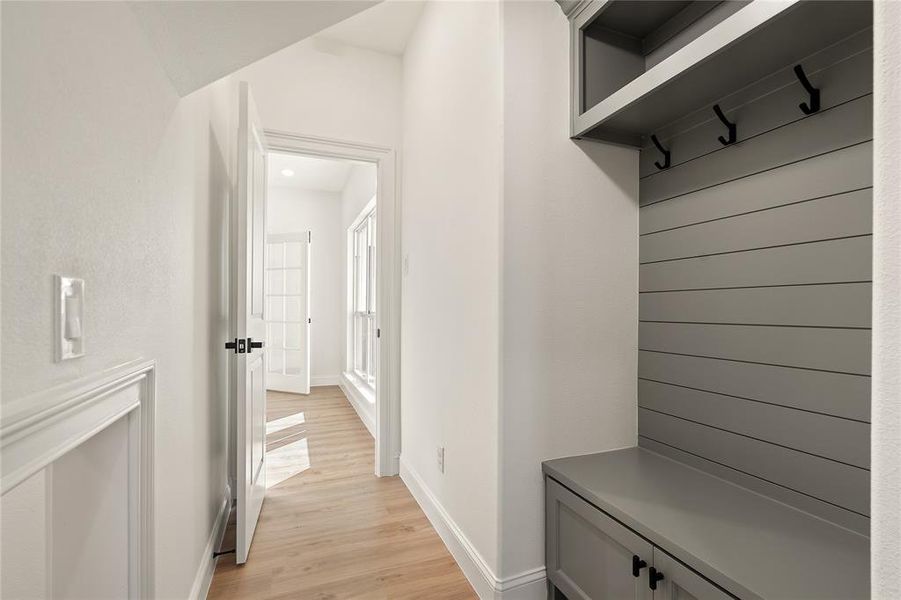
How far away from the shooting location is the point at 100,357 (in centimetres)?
82

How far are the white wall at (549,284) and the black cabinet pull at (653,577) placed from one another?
475mm

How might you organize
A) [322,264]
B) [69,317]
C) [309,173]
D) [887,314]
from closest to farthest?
[887,314] → [69,317] → [309,173] → [322,264]

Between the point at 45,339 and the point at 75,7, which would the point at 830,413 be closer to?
the point at 45,339

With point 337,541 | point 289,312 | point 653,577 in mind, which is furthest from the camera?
point 289,312

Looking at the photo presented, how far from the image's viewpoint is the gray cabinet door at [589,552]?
126 cm

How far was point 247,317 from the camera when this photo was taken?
6.35ft

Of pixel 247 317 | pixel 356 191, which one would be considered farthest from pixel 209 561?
pixel 356 191

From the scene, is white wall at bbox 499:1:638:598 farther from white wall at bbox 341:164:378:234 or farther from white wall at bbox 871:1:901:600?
white wall at bbox 341:164:378:234

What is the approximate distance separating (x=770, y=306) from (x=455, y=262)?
3.92 ft

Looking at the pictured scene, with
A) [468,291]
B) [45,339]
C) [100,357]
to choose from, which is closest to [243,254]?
[468,291]

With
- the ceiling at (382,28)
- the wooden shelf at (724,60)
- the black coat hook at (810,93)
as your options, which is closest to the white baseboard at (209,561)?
the wooden shelf at (724,60)

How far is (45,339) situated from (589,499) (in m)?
1.44

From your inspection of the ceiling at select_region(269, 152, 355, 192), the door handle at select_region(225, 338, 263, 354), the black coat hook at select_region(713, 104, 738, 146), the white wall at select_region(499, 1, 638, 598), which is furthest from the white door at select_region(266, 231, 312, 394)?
the black coat hook at select_region(713, 104, 738, 146)

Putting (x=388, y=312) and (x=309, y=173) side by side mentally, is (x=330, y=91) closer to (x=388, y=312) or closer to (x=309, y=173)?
(x=388, y=312)
